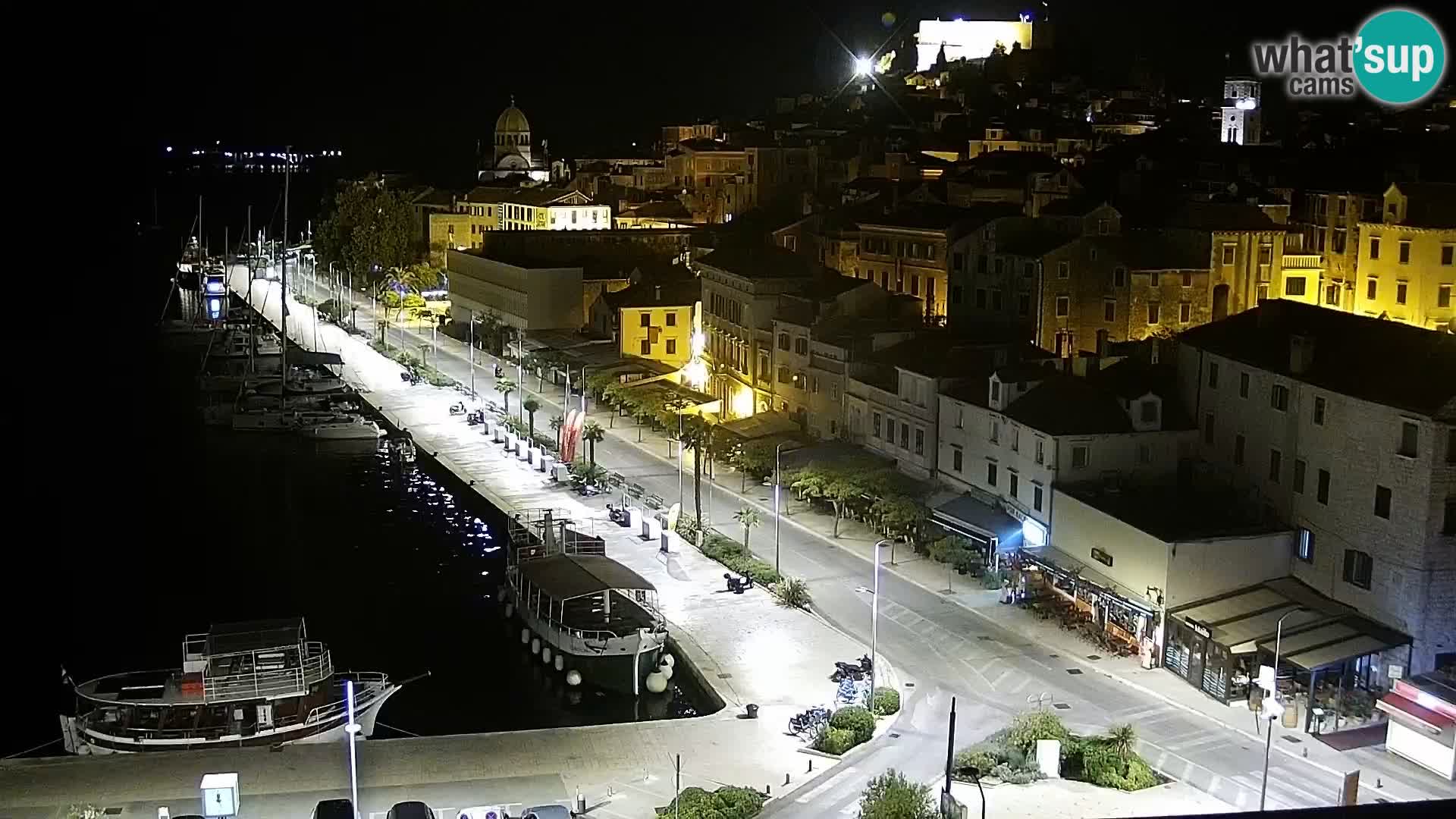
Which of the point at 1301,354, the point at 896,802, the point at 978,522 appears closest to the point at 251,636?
the point at 896,802

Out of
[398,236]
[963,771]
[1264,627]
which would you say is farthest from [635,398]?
[398,236]

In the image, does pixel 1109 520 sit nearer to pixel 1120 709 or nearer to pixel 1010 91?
pixel 1120 709

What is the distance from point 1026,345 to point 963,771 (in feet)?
81.7

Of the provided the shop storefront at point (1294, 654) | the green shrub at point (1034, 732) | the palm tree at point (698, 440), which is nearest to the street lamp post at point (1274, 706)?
the shop storefront at point (1294, 654)

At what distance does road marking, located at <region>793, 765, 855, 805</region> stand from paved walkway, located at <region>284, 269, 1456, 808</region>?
15.7ft

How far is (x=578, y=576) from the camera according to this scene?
34062mm

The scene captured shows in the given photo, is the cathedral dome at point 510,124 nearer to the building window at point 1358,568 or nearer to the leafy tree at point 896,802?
the building window at point 1358,568

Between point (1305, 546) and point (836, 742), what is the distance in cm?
1183

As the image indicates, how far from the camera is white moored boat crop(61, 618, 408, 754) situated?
90.4ft

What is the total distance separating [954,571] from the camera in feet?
118

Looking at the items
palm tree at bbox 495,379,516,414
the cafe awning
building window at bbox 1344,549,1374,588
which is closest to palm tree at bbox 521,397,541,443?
palm tree at bbox 495,379,516,414

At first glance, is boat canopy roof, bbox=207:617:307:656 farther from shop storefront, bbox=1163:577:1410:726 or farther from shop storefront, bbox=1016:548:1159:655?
shop storefront, bbox=1163:577:1410:726

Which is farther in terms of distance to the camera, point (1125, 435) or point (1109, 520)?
point (1125, 435)

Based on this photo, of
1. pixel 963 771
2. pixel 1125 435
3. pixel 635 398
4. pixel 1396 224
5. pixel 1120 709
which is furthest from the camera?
pixel 635 398
